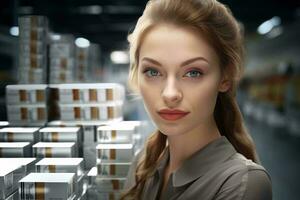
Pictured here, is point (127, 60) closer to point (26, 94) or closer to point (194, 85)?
point (26, 94)

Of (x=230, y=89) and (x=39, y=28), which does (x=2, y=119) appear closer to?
(x=39, y=28)

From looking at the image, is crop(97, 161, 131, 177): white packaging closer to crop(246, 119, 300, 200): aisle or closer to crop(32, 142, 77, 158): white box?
crop(32, 142, 77, 158): white box

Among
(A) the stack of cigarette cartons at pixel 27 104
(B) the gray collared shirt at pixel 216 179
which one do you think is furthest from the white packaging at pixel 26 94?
(B) the gray collared shirt at pixel 216 179

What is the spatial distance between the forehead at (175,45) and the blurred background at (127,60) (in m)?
0.53

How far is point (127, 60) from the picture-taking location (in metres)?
2.25

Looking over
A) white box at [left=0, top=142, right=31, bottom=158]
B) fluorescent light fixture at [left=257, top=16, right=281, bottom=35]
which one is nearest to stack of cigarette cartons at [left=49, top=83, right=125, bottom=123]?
white box at [left=0, top=142, right=31, bottom=158]

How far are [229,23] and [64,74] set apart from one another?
5.21ft

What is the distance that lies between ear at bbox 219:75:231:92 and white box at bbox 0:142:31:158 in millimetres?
767

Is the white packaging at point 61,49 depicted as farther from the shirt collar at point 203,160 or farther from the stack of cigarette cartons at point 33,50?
the shirt collar at point 203,160

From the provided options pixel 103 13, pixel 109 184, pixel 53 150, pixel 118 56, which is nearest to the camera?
pixel 53 150

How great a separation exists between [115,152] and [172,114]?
665mm

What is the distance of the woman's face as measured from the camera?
106cm

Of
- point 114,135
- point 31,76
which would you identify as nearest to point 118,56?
point 31,76

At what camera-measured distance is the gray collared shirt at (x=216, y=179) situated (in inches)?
40.6
